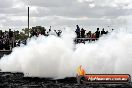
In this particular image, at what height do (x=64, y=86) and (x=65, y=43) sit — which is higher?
(x=65, y=43)

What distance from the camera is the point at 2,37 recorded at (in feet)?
221

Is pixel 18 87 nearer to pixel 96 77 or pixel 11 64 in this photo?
pixel 96 77

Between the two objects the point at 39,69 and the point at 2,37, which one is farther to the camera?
the point at 2,37

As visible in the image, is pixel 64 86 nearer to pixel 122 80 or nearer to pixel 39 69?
pixel 122 80

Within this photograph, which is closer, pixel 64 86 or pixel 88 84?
pixel 64 86

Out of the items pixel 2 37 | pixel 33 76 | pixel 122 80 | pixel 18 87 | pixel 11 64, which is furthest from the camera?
pixel 2 37

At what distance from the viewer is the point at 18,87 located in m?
29.1

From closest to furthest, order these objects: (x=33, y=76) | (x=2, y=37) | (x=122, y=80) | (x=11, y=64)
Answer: (x=122, y=80), (x=33, y=76), (x=11, y=64), (x=2, y=37)

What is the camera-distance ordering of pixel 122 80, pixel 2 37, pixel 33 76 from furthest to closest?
pixel 2 37 < pixel 33 76 < pixel 122 80

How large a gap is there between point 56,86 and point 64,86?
0.57m

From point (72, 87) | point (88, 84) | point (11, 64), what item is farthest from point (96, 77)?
point (11, 64)

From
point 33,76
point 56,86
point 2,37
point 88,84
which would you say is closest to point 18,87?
point 56,86

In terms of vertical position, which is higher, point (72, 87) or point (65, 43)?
point (65, 43)

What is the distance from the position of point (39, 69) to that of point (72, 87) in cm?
923
